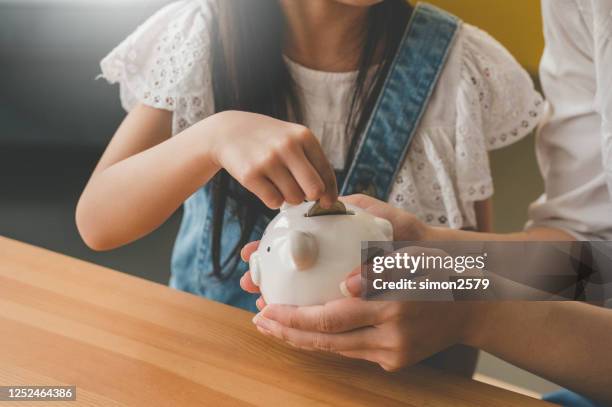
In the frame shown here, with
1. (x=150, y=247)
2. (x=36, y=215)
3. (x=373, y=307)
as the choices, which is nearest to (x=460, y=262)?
(x=373, y=307)

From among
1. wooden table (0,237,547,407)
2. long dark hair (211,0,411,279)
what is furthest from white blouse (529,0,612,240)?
wooden table (0,237,547,407)

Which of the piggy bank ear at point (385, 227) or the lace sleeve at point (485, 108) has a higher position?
the lace sleeve at point (485, 108)

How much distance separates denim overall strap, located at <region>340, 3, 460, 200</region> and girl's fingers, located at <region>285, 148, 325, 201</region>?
8.6 inches

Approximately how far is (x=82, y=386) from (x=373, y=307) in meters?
0.18

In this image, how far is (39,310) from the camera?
432 mm

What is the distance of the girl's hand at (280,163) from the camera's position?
36 centimetres

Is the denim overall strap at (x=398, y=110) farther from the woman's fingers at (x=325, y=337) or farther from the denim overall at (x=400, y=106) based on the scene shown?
the woman's fingers at (x=325, y=337)

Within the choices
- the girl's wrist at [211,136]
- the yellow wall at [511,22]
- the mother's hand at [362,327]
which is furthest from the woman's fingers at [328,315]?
the yellow wall at [511,22]

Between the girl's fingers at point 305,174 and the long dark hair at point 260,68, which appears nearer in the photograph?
the girl's fingers at point 305,174

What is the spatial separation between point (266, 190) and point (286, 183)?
2 cm

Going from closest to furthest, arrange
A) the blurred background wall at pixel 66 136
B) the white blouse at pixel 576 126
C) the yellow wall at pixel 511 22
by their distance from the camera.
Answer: the white blouse at pixel 576 126
the yellow wall at pixel 511 22
the blurred background wall at pixel 66 136

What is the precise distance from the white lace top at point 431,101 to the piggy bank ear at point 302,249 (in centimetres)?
27

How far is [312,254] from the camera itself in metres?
0.34

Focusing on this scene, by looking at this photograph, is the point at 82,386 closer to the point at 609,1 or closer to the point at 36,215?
the point at 609,1
